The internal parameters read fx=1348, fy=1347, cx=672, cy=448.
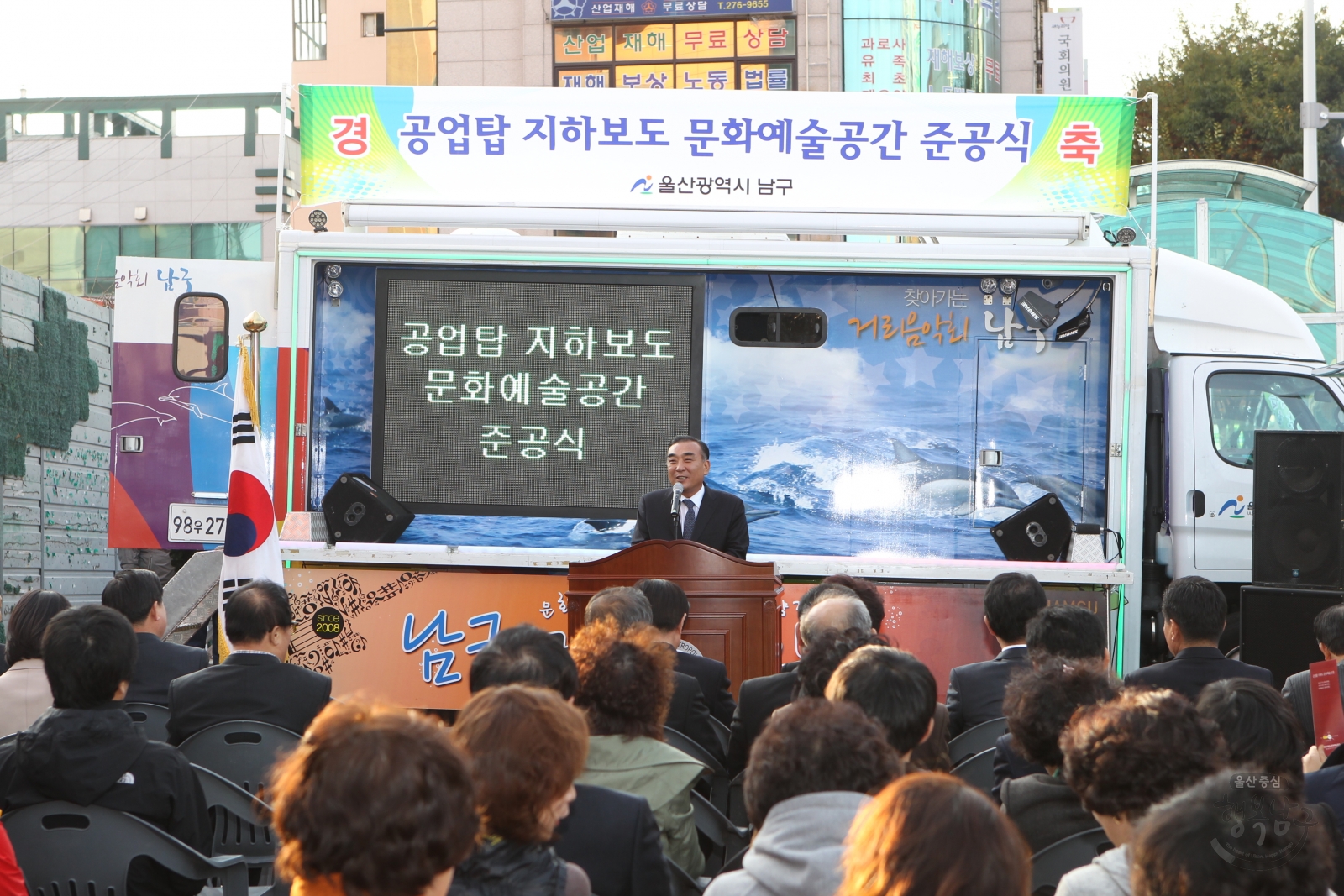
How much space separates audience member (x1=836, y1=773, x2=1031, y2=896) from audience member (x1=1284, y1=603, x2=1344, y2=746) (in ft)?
12.5

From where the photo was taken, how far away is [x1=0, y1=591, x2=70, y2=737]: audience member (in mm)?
4953

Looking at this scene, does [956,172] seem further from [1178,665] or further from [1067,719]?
[1067,719]

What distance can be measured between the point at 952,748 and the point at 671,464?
10.2 ft

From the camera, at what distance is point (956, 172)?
26.2 ft

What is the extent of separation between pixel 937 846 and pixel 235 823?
113 inches

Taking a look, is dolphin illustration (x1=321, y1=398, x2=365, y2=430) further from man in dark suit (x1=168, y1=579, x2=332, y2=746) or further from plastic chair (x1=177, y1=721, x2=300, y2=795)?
plastic chair (x1=177, y1=721, x2=300, y2=795)

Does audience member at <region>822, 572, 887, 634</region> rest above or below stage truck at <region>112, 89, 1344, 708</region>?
below

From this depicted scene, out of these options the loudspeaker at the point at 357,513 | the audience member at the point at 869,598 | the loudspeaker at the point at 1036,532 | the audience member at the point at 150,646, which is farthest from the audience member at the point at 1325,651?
the loudspeaker at the point at 357,513

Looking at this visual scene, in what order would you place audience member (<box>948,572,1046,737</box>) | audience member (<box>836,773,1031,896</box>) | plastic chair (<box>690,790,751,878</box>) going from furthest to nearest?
1. audience member (<box>948,572,1046,737</box>)
2. plastic chair (<box>690,790,751,878</box>)
3. audience member (<box>836,773,1031,896</box>)

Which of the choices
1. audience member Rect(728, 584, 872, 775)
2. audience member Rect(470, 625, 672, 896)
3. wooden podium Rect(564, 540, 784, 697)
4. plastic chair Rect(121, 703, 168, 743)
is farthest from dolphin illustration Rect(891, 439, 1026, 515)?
audience member Rect(470, 625, 672, 896)

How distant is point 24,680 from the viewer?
4.97m

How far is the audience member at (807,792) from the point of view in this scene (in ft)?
8.01

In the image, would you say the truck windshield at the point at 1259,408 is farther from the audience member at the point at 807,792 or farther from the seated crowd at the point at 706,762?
the audience member at the point at 807,792

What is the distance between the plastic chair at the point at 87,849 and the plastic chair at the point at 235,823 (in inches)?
17.7
